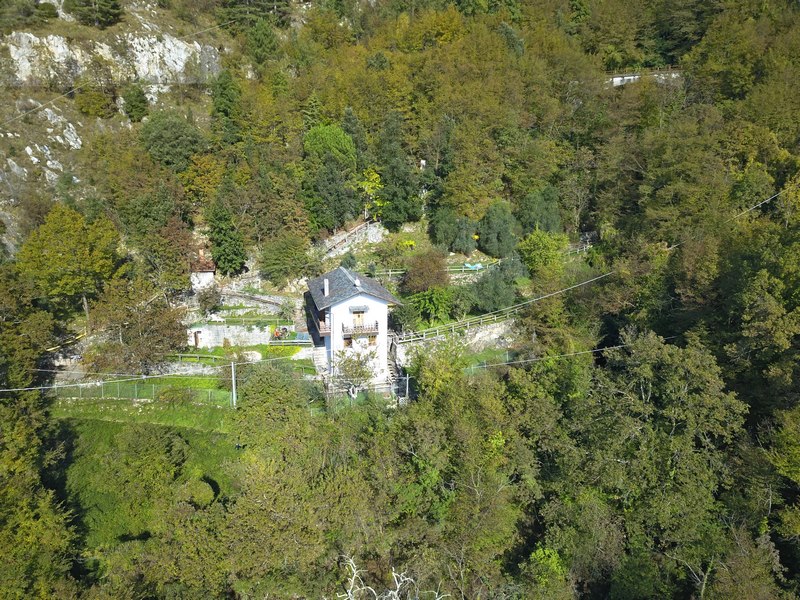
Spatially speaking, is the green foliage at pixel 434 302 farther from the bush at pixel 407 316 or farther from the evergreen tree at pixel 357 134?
the evergreen tree at pixel 357 134

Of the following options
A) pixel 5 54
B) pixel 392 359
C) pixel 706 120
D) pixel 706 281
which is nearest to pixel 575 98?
pixel 706 120

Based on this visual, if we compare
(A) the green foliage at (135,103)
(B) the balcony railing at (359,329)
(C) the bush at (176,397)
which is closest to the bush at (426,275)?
(B) the balcony railing at (359,329)

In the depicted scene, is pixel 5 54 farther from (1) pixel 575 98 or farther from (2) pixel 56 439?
(1) pixel 575 98

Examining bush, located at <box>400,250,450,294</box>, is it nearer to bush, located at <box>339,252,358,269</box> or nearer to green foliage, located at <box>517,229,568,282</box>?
bush, located at <box>339,252,358,269</box>

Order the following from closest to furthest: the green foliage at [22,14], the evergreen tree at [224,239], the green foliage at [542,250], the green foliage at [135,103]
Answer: the green foliage at [542,250] < the evergreen tree at [224,239] < the green foliage at [22,14] < the green foliage at [135,103]

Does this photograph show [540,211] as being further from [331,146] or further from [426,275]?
[331,146]
